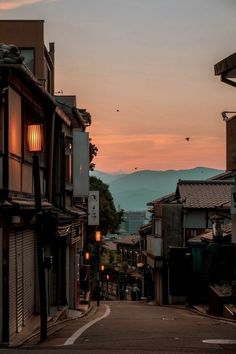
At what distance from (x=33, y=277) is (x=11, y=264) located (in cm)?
443

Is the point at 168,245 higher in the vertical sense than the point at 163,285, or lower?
higher

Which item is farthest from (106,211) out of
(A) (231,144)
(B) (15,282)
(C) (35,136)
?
(C) (35,136)

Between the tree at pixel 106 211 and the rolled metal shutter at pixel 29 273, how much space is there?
3536 centimetres

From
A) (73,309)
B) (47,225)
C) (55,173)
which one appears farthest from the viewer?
(73,309)

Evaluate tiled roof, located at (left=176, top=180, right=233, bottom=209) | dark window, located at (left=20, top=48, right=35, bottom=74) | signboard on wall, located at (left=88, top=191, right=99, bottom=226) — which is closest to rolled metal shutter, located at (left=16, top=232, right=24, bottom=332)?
dark window, located at (left=20, top=48, right=35, bottom=74)

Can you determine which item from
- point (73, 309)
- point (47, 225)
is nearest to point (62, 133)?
point (47, 225)

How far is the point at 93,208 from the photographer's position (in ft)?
121

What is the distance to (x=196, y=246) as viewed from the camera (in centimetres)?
3447

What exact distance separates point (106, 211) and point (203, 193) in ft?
43.2

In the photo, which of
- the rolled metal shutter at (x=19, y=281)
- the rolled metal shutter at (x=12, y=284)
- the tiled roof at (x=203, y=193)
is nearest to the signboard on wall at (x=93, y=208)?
the tiled roof at (x=203, y=193)

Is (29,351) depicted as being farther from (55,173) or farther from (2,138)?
(55,173)

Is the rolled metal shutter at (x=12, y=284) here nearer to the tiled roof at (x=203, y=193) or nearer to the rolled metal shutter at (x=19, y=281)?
the rolled metal shutter at (x=19, y=281)

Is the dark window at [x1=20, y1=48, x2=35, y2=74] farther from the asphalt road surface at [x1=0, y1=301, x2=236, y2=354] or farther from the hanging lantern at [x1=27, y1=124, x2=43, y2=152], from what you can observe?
the asphalt road surface at [x1=0, y1=301, x2=236, y2=354]

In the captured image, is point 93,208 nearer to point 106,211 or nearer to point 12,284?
point 106,211
